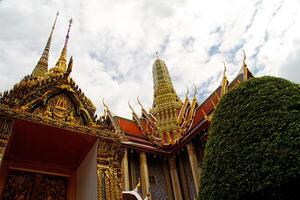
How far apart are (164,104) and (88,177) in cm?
1212

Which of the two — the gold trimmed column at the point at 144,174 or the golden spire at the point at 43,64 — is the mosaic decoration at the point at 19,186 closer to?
the golden spire at the point at 43,64

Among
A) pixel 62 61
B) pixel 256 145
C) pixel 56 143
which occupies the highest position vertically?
pixel 62 61

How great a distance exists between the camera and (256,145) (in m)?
3.75

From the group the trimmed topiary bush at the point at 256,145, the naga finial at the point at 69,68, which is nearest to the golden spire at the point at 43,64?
the naga finial at the point at 69,68

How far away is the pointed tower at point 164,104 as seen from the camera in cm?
1308

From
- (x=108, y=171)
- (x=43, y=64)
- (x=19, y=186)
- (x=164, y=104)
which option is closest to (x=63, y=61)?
(x=43, y=64)

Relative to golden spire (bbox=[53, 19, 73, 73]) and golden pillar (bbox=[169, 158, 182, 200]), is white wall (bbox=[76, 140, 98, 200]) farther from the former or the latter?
golden pillar (bbox=[169, 158, 182, 200])

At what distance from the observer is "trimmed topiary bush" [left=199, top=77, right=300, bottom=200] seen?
3361 mm

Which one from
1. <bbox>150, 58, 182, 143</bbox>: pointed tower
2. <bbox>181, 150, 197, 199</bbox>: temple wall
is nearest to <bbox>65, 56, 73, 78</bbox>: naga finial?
<bbox>181, 150, 197, 199</bbox>: temple wall

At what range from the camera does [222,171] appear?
13.0 feet

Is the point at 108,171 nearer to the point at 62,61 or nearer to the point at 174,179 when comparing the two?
the point at 62,61

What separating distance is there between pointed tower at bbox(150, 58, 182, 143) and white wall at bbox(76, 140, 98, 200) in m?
7.89

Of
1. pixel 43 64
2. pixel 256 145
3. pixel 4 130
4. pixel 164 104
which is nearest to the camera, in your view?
pixel 4 130

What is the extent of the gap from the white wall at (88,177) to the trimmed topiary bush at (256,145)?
5.70 feet
